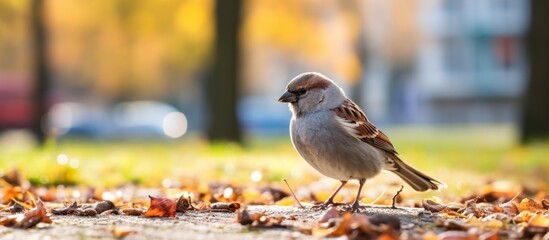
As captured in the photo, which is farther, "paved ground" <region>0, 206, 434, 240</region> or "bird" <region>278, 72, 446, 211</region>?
"bird" <region>278, 72, 446, 211</region>

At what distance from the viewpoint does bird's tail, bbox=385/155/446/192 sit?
6660mm

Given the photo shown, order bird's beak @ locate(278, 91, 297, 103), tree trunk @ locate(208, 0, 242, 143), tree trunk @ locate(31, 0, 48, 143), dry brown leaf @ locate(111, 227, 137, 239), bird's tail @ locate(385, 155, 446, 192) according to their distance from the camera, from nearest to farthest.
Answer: dry brown leaf @ locate(111, 227, 137, 239) < bird's beak @ locate(278, 91, 297, 103) < bird's tail @ locate(385, 155, 446, 192) < tree trunk @ locate(208, 0, 242, 143) < tree trunk @ locate(31, 0, 48, 143)

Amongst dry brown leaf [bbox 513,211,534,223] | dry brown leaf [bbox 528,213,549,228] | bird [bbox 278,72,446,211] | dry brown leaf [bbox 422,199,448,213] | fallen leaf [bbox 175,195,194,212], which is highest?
bird [bbox 278,72,446,211]

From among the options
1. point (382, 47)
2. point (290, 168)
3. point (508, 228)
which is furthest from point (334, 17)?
point (508, 228)

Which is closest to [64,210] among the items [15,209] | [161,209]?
[15,209]

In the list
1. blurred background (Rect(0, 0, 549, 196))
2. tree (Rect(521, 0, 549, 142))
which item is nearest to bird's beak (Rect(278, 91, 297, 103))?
blurred background (Rect(0, 0, 549, 196))

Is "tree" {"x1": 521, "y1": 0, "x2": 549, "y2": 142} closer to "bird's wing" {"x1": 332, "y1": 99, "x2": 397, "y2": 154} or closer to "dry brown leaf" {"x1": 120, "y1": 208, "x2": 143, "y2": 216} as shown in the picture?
"bird's wing" {"x1": 332, "y1": 99, "x2": 397, "y2": 154}

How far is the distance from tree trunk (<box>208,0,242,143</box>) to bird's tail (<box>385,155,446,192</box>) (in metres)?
12.0

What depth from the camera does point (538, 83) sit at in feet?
57.5

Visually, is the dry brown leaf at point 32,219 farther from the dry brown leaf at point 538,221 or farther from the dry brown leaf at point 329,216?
the dry brown leaf at point 538,221

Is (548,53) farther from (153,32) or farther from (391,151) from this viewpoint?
(153,32)

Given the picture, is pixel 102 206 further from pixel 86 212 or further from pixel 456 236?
pixel 456 236

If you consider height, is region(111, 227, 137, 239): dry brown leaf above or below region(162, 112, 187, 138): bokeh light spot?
above

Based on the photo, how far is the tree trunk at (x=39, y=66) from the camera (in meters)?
22.8
